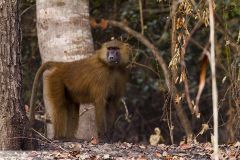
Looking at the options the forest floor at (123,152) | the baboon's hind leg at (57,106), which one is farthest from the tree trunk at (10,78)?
the baboon's hind leg at (57,106)

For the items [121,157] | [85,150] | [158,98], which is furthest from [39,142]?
[158,98]

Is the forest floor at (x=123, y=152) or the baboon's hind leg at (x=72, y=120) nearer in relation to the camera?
the forest floor at (x=123, y=152)

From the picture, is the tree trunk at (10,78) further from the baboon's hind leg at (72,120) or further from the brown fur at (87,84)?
the baboon's hind leg at (72,120)

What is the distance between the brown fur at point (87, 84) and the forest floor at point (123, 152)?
149cm

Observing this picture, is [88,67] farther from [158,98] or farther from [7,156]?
[158,98]

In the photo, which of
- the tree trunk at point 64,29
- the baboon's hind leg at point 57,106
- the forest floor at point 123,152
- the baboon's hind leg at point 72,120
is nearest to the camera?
the forest floor at point 123,152

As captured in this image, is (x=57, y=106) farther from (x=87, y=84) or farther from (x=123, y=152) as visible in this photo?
(x=123, y=152)

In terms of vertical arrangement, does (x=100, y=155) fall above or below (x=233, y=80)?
below

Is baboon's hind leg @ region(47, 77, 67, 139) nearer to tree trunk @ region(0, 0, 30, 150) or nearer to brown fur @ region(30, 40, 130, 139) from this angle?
brown fur @ region(30, 40, 130, 139)

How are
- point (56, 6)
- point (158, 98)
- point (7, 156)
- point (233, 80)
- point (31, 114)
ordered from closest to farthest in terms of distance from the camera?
point (7, 156) → point (233, 80) → point (31, 114) → point (56, 6) → point (158, 98)

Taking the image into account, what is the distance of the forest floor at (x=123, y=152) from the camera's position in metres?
6.16

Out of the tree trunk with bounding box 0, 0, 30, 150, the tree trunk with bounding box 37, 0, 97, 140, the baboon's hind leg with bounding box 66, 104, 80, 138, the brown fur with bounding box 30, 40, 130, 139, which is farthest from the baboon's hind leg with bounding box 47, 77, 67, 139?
the tree trunk with bounding box 0, 0, 30, 150

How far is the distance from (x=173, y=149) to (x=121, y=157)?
862 mm

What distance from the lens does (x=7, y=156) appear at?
6.00m
